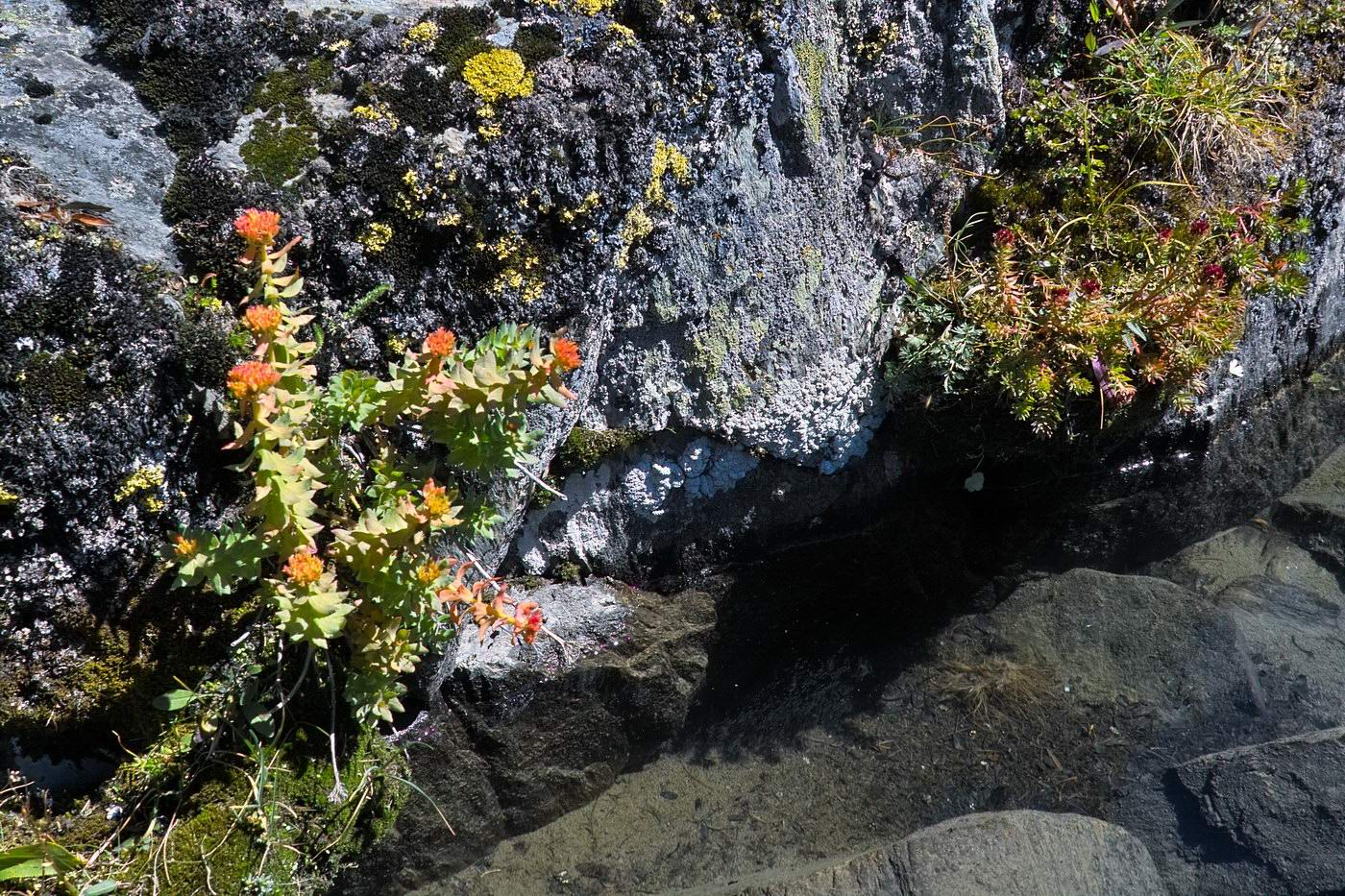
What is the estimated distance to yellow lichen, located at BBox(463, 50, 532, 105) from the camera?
9.59 ft

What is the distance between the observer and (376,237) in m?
2.83

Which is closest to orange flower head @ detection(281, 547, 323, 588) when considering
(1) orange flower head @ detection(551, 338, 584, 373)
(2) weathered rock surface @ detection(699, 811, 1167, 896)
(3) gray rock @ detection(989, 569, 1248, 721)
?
(1) orange flower head @ detection(551, 338, 584, 373)

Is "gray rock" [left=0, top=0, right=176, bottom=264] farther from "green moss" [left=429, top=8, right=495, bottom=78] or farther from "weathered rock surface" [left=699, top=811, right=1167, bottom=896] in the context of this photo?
"weathered rock surface" [left=699, top=811, right=1167, bottom=896]

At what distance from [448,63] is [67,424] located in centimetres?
159

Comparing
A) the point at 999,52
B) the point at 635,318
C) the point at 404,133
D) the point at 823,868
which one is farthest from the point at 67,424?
the point at 999,52

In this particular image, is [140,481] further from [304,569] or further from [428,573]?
[428,573]

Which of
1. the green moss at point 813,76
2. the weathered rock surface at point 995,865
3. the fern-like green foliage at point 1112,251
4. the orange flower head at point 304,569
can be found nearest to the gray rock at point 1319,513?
the fern-like green foliage at point 1112,251

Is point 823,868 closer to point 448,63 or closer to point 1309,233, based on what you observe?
point 448,63

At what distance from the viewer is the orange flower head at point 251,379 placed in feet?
7.39

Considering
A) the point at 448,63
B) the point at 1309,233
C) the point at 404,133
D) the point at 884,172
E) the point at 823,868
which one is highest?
the point at 1309,233

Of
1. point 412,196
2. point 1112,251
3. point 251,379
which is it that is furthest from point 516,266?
point 1112,251

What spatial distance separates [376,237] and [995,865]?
3.15 meters

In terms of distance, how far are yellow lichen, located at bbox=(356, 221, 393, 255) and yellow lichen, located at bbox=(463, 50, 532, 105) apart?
54 cm

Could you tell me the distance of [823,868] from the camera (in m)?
3.31
